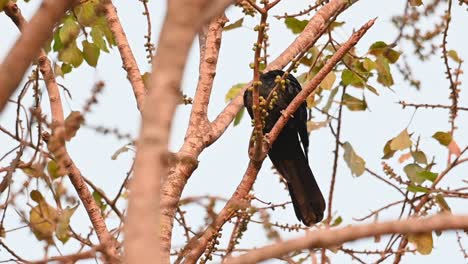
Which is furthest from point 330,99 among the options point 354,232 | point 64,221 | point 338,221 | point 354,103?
point 354,232

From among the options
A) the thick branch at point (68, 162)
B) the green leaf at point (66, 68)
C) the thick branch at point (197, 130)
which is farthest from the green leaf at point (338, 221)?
the green leaf at point (66, 68)

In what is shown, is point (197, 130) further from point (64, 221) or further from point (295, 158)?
point (295, 158)

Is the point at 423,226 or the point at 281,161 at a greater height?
the point at 281,161

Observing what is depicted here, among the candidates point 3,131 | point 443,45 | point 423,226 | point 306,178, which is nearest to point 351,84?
point 443,45

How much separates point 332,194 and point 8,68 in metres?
3.03

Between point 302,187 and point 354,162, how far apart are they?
1.10 meters

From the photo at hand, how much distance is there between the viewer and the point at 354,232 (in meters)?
1.43

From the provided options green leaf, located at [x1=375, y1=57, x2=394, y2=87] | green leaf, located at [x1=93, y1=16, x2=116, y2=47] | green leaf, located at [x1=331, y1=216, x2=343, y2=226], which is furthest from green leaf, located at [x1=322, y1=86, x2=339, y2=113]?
green leaf, located at [x1=93, y1=16, x2=116, y2=47]

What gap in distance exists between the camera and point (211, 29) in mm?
4344

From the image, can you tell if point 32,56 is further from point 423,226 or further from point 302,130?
Answer: point 302,130

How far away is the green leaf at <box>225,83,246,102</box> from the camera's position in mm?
4945

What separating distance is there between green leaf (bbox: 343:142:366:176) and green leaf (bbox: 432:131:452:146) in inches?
16.0

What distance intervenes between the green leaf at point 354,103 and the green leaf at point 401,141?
0.26 metres

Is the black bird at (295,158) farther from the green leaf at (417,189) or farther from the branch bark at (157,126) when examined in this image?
the branch bark at (157,126)
